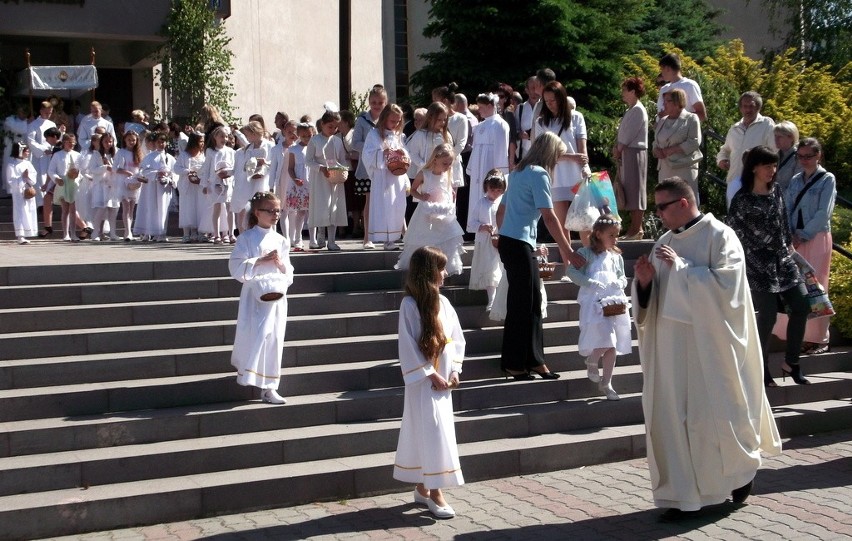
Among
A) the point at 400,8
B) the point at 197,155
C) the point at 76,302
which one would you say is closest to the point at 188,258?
the point at 76,302

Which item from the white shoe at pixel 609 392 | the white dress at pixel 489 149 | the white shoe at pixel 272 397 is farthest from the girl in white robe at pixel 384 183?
the white shoe at pixel 272 397

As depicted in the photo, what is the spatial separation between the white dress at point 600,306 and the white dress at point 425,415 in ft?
7.45

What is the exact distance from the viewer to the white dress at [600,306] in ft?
32.3

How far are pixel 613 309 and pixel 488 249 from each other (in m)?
1.75

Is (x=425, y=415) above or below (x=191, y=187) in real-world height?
below

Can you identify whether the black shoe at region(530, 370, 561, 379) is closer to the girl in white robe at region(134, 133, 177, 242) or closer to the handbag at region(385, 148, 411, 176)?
the handbag at region(385, 148, 411, 176)

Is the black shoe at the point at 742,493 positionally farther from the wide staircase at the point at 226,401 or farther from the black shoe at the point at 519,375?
the black shoe at the point at 519,375

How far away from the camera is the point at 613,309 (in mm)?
9836

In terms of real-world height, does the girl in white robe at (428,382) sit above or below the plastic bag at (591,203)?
below

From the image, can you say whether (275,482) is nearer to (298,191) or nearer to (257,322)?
(257,322)

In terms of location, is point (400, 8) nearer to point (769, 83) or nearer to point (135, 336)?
point (769, 83)

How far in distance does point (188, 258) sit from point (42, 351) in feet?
8.16

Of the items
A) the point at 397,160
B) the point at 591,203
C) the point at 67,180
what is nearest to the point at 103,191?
the point at 67,180

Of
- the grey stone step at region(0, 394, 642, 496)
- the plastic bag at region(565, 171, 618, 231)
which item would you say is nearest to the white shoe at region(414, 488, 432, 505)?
the grey stone step at region(0, 394, 642, 496)
